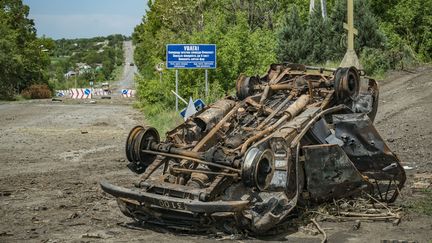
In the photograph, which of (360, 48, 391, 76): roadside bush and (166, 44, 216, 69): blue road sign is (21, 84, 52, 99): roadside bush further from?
(360, 48, 391, 76): roadside bush

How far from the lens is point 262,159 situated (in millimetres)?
7465

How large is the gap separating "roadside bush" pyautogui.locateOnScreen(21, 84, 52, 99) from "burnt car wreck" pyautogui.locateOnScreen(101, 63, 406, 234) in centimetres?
6076

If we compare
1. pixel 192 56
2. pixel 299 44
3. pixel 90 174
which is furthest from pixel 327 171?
pixel 299 44

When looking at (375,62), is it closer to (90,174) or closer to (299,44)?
(299,44)

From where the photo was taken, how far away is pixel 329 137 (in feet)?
29.5

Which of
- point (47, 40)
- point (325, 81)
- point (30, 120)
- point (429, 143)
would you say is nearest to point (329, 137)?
point (325, 81)

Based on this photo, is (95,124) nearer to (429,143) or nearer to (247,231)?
(429,143)

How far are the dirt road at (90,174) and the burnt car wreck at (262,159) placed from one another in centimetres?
44

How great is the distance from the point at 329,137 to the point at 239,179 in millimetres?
1782

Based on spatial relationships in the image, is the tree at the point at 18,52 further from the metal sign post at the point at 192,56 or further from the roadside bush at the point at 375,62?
the roadside bush at the point at 375,62

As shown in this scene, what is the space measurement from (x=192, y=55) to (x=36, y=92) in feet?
167

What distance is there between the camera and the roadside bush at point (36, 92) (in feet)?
223

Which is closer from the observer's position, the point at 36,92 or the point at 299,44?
the point at 299,44

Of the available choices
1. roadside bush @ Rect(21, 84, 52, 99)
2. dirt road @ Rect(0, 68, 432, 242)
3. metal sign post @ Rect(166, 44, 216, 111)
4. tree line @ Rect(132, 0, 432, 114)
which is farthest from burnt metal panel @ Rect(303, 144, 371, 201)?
roadside bush @ Rect(21, 84, 52, 99)
